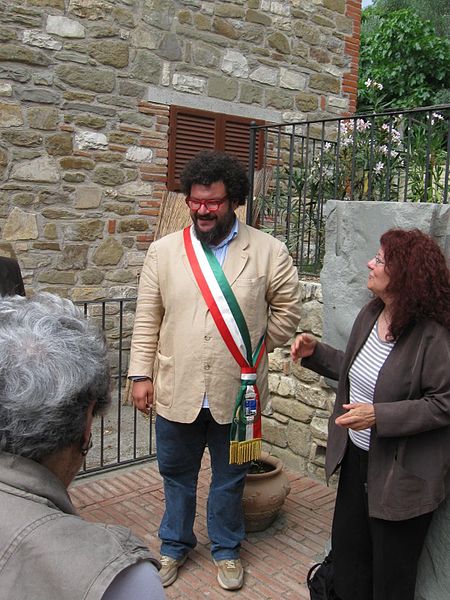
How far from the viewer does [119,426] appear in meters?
4.59

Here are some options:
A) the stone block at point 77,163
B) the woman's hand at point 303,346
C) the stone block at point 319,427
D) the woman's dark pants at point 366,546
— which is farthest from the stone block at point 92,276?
the woman's dark pants at point 366,546

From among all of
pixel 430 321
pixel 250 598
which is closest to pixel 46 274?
pixel 250 598

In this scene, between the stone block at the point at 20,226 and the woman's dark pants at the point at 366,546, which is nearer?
the woman's dark pants at the point at 366,546

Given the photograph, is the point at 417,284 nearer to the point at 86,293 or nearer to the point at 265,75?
the point at 86,293

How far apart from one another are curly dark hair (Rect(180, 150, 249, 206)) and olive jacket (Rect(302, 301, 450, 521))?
3.69ft

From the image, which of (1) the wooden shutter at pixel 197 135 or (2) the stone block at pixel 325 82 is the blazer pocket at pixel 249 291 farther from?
(2) the stone block at pixel 325 82

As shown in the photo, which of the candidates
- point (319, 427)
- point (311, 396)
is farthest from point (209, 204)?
point (319, 427)

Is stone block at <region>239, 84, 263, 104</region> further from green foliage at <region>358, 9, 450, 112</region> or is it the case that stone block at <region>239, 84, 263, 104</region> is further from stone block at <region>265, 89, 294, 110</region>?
green foliage at <region>358, 9, 450, 112</region>

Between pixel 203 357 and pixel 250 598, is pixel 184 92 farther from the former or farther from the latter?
pixel 250 598

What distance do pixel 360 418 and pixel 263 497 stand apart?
1.43 m

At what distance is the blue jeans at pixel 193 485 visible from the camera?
3.02 m

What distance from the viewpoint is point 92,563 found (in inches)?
43.6

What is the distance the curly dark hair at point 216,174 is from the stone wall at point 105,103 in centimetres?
319

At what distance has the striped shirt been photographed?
2.38 metres
